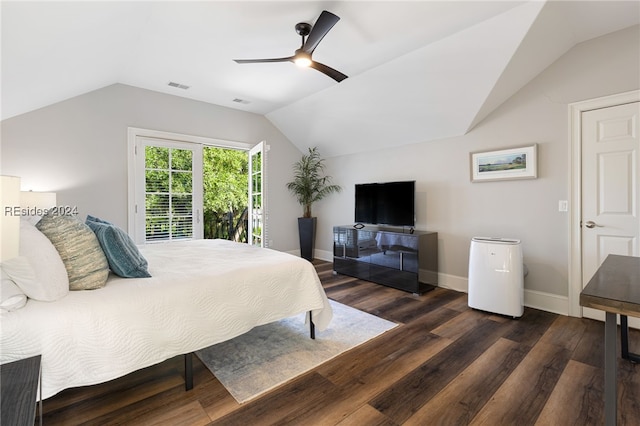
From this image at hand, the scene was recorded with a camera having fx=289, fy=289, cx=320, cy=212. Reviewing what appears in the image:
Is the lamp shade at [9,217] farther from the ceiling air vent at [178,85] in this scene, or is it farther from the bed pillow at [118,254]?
the ceiling air vent at [178,85]

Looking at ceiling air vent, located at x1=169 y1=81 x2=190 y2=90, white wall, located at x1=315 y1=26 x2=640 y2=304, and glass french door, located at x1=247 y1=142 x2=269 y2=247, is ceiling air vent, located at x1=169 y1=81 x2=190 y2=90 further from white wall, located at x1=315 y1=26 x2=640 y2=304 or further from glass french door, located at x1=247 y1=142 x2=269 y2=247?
white wall, located at x1=315 y1=26 x2=640 y2=304

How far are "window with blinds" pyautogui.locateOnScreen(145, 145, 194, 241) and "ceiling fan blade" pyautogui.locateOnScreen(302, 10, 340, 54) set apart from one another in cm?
287

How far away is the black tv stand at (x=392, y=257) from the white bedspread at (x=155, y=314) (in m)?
1.72

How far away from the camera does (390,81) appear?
3543 mm

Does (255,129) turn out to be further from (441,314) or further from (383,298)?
(441,314)

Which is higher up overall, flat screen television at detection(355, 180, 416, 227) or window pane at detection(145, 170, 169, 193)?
window pane at detection(145, 170, 169, 193)

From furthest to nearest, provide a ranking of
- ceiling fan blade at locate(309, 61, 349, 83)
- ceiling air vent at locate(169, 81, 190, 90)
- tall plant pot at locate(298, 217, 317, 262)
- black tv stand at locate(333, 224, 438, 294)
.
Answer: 1. tall plant pot at locate(298, 217, 317, 262)
2. ceiling air vent at locate(169, 81, 190, 90)
3. black tv stand at locate(333, 224, 438, 294)
4. ceiling fan blade at locate(309, 61, 349, 83)

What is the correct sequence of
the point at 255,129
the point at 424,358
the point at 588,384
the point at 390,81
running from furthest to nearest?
the point at 255,129
the point at 390,81
the point at 424,358
the point at 588,384

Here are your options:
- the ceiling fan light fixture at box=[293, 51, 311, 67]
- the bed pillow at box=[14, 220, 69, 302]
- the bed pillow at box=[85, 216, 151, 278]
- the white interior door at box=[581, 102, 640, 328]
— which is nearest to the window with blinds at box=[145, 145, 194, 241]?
the bed pillow at box=[85, 216, 151, 278]

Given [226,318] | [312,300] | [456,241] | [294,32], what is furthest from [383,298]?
[294,32]

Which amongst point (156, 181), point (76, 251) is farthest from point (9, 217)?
point (156, 181)

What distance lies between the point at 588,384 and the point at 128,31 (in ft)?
14.6

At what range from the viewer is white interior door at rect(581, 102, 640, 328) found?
8.70 feet

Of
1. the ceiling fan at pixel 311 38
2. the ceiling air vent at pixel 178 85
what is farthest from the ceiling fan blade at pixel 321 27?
the ceiling air vent at pixel 178 85
